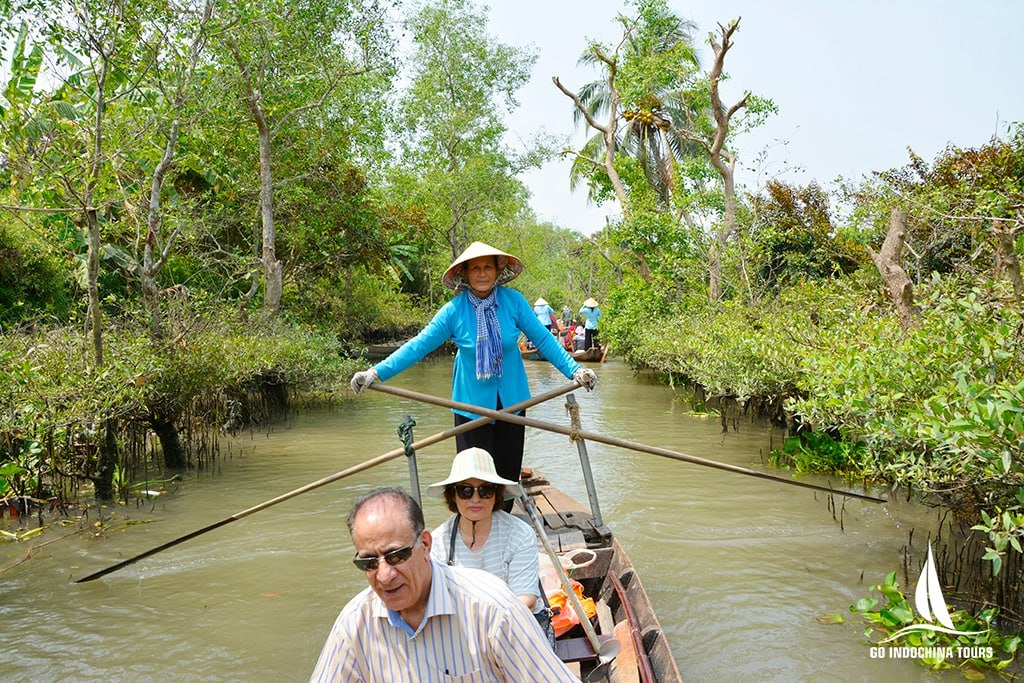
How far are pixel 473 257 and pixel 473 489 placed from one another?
5.02 feet

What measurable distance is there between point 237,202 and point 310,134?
71.9 inches

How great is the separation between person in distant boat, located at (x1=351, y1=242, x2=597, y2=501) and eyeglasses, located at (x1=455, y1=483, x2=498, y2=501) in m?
1.18

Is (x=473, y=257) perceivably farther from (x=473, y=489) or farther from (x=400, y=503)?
(x=400, y=503)

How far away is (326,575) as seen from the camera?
6.06 meters

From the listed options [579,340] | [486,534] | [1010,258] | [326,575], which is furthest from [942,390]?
[579,340]

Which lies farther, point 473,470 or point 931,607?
point 931,607

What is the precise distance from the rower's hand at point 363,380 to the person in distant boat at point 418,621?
2374 mm

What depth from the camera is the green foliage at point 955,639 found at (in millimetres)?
4145

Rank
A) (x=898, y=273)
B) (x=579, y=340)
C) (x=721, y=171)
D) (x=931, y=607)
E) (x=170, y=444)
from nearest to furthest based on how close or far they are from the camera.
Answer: (x=931, y=607) → (x=898, y=273) → (x=170, y=444) → (x=721, y=171) → (x=579, y=340)

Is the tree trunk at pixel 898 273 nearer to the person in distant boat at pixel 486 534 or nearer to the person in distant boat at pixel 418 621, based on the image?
the person in distant boat at pixel 486 534

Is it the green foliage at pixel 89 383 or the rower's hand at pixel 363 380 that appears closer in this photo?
the rower's hand at pixel 363 380

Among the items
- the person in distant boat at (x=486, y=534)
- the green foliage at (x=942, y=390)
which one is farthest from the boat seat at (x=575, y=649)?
the green foliage at (x=942, y=390)

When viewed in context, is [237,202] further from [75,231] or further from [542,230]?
[542,230]

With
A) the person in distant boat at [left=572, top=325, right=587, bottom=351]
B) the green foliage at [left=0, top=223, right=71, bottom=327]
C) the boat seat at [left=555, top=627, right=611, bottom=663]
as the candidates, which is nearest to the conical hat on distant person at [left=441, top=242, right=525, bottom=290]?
the boat seat at [left=555, top=627, right=611, bottom=663]
